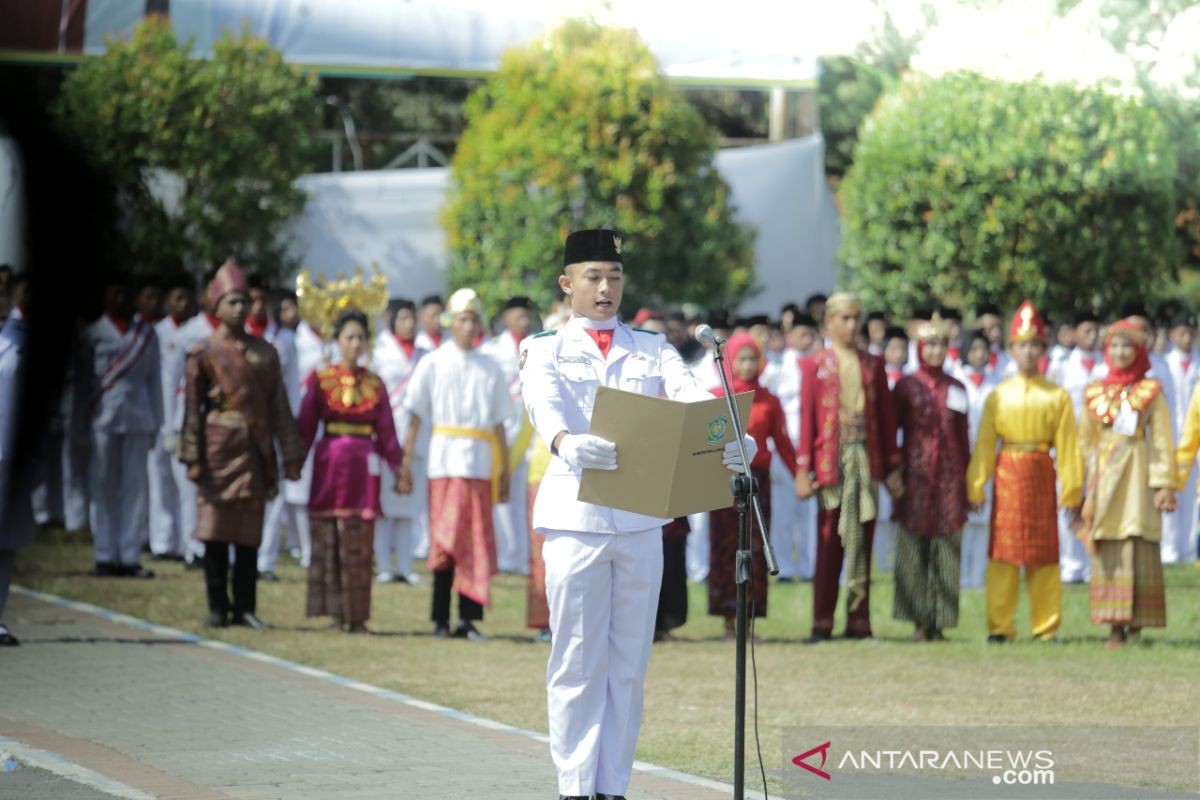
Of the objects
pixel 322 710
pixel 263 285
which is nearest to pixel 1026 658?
pixel 322 710

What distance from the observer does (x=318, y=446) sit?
1302cm

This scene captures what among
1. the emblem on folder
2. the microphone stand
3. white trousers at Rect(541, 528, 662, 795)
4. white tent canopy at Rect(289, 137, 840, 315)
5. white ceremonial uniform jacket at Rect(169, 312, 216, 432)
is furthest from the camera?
white tent canopy at Rect(289, 137, 840, 315)

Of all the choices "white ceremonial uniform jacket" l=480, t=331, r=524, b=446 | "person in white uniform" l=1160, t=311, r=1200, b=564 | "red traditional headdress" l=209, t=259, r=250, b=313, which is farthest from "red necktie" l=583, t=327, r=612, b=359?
"person in white uniform" l=1160, t=311, r=1200, b=564

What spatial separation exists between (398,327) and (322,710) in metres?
7.41

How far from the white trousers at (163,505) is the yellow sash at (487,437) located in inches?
184

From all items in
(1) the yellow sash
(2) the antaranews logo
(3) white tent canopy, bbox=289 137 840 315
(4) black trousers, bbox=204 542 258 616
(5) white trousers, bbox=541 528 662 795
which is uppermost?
(3) white tent canopy, bbox=289 137 840 315

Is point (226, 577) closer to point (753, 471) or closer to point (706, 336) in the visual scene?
point (753, 471)

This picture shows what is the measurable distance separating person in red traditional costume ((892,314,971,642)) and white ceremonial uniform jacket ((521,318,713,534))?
6.13 metres

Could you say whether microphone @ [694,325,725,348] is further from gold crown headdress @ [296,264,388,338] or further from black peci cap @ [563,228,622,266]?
gold crown headdress @ [296,264,388,338]

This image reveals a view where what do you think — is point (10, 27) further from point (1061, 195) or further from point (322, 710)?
point (322, 710)

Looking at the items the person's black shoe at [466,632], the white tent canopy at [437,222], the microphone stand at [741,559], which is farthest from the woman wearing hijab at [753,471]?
the white tent canopy at [437,222]

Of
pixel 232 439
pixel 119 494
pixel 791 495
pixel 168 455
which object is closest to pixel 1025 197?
pixel 791 495

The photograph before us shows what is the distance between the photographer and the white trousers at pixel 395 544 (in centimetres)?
1608

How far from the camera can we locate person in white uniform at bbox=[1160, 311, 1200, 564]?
18.7 meters
